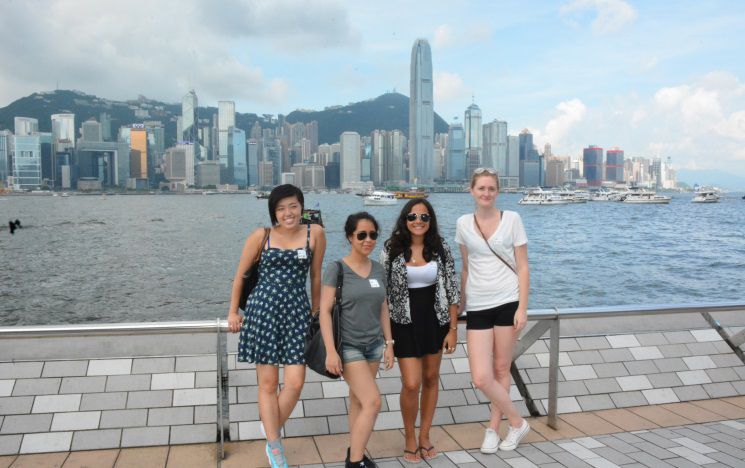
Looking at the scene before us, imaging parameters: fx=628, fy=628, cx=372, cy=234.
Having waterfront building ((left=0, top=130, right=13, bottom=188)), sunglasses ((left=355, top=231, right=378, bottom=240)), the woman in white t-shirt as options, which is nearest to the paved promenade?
the woman in white t-shirt

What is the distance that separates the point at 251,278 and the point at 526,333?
182cm

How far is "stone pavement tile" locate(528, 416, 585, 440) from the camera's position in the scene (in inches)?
144

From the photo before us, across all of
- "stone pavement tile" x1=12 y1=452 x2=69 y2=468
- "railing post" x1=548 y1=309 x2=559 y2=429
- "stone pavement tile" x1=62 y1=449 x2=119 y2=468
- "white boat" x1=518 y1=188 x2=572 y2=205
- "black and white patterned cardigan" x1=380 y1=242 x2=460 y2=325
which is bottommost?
"white boat" x1=518 y1=188 x2=572 y2=205

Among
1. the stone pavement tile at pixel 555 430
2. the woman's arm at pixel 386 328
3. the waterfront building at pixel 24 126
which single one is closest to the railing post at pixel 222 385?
the woman's arm at pixel 386 328

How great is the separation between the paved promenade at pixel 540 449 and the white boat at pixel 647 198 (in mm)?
106133

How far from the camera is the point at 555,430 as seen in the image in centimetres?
377

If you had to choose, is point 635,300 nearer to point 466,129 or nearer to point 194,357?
point 194,357

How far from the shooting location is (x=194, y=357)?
375 cm

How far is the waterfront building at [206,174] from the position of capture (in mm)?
162875

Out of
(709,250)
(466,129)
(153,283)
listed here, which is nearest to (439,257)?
(153,283)

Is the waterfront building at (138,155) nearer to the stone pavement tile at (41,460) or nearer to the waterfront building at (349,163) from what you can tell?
the waterfront building at (349,163)

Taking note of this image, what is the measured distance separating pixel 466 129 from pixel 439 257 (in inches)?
7391

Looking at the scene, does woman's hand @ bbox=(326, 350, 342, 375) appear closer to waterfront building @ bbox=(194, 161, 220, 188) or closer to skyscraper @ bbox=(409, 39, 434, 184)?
skyscraper @ bbox=(409, 39, 434, 184)

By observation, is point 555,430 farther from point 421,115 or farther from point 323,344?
point 421,115
